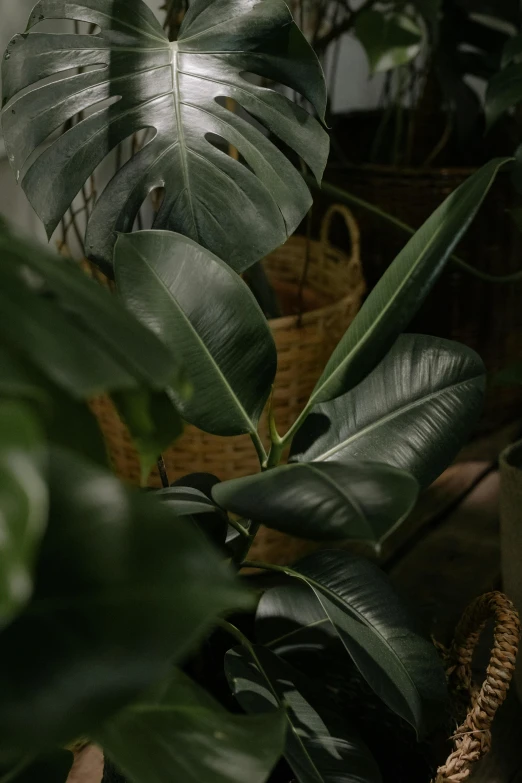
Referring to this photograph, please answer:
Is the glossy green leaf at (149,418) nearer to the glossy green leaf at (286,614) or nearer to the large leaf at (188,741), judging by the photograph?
the large leaf at (188,741)

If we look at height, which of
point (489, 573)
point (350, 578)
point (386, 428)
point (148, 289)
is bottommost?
point (489, 573)

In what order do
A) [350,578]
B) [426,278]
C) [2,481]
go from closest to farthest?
[2,481] → [426,278] → [350,578]

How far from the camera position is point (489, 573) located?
1133mm

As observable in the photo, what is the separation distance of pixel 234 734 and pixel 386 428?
0.87ft

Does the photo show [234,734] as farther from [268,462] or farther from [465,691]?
[465,691]

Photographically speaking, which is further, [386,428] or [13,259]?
[386,428]

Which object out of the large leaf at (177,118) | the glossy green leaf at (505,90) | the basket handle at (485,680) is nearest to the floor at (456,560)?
the basket handle at (485,680)

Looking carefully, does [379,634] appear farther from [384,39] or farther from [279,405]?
[384,39]

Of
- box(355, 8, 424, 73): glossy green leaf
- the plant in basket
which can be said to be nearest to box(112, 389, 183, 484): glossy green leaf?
the plant in basket

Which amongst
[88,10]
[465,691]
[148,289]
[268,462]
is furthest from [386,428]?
[88,10]

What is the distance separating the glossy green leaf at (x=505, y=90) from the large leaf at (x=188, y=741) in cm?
82

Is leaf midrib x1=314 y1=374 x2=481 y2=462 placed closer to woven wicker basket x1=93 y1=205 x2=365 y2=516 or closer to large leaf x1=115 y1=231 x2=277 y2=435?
large leaf x1=115 y1=231 x2=277 y2=435

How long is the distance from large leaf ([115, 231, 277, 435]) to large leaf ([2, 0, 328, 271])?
3.7 inches

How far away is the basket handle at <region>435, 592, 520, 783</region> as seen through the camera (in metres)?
0.58
